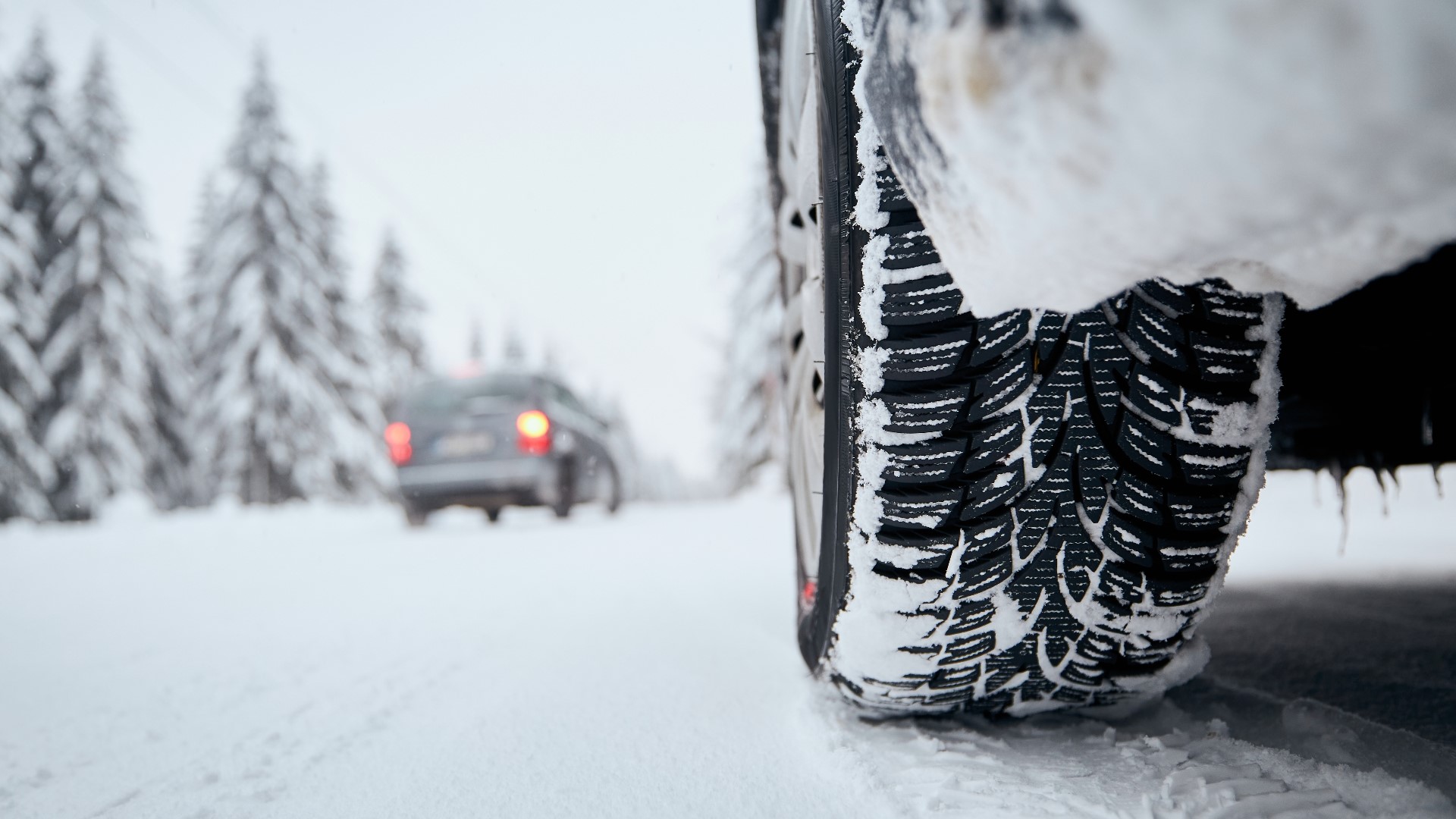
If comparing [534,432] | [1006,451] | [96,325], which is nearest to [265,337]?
[96,325]

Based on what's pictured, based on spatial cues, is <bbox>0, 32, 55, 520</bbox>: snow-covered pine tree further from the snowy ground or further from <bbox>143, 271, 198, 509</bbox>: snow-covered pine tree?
the snowy ground

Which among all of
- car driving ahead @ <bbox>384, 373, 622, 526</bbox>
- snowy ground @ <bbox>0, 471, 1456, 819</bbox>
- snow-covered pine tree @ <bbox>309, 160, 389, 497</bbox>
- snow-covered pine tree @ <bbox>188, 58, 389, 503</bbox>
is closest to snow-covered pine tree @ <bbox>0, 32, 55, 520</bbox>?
snow-covered pine tree @ <bbox>188, 58, 389, 503</bbox>

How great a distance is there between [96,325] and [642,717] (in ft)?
67.5

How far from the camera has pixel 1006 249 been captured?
58 cm

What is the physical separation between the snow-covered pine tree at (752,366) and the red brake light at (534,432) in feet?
24.3

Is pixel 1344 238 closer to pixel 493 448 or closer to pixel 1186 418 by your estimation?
pixel 1186 418

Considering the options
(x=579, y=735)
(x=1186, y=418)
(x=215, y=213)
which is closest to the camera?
(x=1186, y=418)

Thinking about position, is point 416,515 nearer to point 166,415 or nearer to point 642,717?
point 642,717

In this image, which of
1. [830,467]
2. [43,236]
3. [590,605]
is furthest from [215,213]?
[830,467]

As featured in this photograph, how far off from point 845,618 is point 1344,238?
0.65 meters

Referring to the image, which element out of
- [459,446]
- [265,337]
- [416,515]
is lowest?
[416,515]

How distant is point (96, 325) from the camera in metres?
16.5

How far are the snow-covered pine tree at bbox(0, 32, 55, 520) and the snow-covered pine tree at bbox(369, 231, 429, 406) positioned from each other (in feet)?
35.4

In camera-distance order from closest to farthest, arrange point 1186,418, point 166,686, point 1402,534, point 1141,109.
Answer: point 1141,109 → point 1186,418 → point 166,686 → point 1402,534
